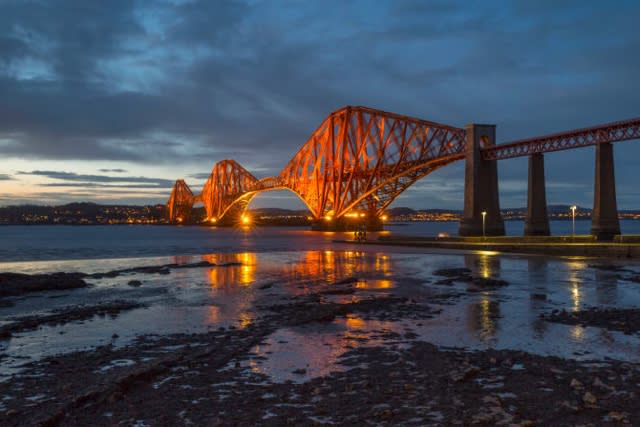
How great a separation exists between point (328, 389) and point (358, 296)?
1205 centimetres

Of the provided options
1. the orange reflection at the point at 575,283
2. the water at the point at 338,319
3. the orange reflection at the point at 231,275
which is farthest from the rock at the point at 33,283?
the orange reflection at the point at 575,283

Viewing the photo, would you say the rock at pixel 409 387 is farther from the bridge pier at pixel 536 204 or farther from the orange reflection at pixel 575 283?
the bridge pier at pixel 536 204

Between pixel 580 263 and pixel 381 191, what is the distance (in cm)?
6324

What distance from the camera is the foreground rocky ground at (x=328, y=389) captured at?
7258 mm

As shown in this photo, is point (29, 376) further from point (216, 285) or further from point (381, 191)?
point (381, 191)

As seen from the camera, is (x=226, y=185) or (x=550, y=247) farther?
(x=226, y=185)

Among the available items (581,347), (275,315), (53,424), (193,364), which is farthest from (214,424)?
(275,315)

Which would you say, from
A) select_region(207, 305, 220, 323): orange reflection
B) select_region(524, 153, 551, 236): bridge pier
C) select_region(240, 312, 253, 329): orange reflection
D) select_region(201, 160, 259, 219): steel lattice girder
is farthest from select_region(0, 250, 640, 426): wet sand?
select_region(201, 160, 259, 219): steel lattice girder

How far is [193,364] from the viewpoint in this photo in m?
10.2

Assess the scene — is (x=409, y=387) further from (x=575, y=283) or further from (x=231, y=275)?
(x=231, y=275)

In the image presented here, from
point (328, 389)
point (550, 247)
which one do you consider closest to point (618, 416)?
point (328, 389)

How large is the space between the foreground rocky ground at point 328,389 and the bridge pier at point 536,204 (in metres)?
38.8

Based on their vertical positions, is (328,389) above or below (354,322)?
above

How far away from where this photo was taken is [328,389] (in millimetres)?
8469
